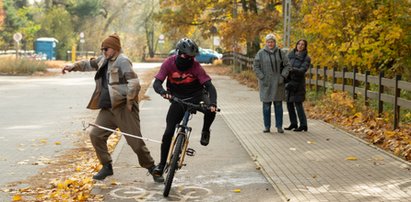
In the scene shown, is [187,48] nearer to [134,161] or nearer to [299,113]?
[134,161]

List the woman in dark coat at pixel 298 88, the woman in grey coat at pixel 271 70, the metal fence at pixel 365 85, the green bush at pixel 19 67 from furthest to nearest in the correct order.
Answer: the green bush at pixel 19 67 → the woman in dark coat at pixel 298 88 → the metal fence at pixel 365 85 → the woman in grey coat at pixel 271 70

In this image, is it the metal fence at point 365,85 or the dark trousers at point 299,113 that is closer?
the metal fence at point 365,85

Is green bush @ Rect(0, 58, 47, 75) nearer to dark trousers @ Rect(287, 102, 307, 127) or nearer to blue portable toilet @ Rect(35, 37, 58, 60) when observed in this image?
blue portable toilet @ Rect(35, 37, 58, 60)

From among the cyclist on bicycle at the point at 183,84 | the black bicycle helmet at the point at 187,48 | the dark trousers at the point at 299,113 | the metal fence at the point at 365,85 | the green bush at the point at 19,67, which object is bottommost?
the green bush at the point at 19,67

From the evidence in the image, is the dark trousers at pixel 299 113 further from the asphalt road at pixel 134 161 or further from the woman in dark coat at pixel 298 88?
the asphalt road at pixel 134 161

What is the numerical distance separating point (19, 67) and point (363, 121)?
2902 centimetres

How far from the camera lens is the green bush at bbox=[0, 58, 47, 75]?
38731mm

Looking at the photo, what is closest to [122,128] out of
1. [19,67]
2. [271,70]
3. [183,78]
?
[183,78]

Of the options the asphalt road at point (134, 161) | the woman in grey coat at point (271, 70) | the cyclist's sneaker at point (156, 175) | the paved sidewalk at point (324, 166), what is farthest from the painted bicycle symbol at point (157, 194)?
the woman in grey coat at point (271, 70)

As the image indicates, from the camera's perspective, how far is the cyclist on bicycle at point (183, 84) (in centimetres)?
726

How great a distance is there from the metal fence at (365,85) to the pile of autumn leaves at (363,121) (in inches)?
10.4

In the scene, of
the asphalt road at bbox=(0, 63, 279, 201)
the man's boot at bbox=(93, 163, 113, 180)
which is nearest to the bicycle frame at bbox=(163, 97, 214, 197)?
the asphalt road at bbox=(0, 63, 279, 201)

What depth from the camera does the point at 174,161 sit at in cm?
709

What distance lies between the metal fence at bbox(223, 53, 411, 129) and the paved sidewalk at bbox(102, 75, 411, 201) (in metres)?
1.14
